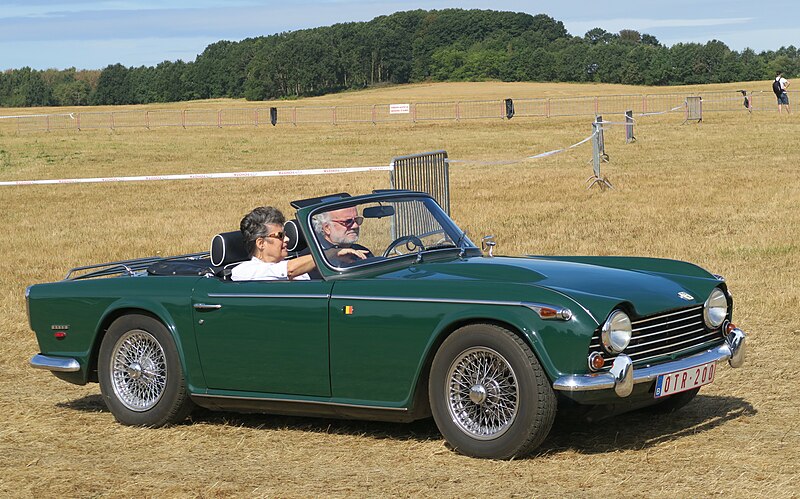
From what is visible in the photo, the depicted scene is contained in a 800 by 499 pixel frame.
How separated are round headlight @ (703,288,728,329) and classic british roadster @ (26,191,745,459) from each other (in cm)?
1

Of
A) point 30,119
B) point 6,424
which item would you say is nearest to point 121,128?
point 30,119

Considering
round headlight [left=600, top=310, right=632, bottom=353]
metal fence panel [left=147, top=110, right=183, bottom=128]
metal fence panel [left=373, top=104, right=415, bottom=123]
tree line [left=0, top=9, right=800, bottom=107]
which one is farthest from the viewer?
tree line [left=0, top=9, right=800, bottom=107]

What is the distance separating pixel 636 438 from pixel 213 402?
95.8 inches

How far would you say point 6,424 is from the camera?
728 cm

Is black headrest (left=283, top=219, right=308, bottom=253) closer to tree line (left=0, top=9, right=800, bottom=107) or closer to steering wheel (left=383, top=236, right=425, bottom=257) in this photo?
steering wheel (left=383, top=236, right=425, bottom=257)

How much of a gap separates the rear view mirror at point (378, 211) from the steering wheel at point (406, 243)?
0.62 feet

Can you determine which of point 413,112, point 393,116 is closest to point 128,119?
point 393,116

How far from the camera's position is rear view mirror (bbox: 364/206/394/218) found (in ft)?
22.9

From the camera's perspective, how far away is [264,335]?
6566 mm

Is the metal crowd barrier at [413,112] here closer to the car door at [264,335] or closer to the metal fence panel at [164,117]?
the metal fence panel at [164,117]

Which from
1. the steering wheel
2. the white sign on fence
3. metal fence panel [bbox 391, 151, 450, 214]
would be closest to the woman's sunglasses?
the steering wheel

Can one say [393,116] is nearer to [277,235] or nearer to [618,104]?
[618,104]

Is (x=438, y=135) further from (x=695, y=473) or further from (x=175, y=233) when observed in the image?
(x=695, y=473)

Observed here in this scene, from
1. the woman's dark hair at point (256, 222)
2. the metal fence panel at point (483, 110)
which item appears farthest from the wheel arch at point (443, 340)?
the metal fence panel at point (483, 110)
